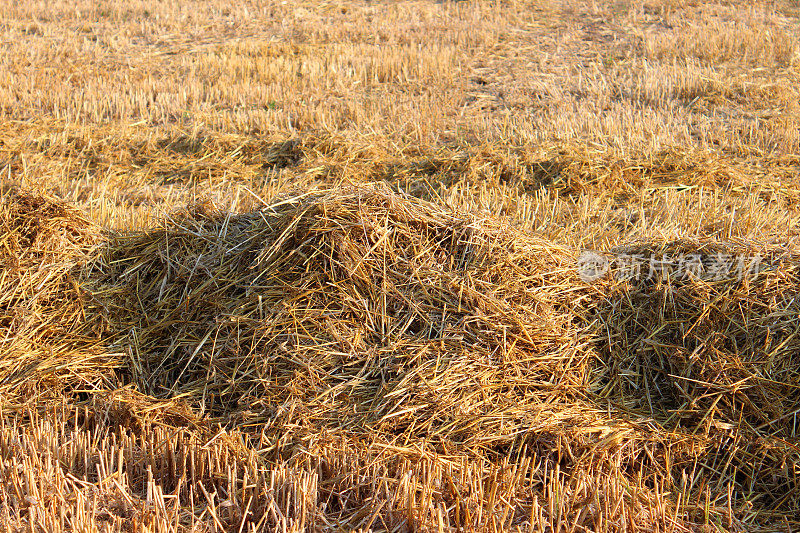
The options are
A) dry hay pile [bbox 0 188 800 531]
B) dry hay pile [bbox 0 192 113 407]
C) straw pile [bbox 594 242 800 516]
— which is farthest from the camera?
dry hay pile [bbox 0 192 113 407]

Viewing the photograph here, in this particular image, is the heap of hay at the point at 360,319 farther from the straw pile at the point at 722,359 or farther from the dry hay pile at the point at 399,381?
the straw pile at the point at 722,359

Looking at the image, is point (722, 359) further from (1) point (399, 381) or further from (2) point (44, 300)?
(2) point (44, 300)

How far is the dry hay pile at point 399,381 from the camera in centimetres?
280

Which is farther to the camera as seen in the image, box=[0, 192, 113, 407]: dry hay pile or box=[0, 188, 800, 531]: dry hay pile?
box=[0, 192, 113, 407]: dry hay pile

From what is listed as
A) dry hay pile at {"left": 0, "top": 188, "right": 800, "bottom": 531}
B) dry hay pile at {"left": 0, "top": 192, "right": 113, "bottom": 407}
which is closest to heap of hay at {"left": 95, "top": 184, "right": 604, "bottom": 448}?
dry hay pile at {"left": 0, "top": 188, "right": 800, "bottom": 531}

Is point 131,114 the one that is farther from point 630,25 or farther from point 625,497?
point 630,25

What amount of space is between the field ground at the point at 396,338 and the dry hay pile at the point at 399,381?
2cm

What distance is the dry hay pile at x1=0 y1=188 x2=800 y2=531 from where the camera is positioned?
280 centimetres

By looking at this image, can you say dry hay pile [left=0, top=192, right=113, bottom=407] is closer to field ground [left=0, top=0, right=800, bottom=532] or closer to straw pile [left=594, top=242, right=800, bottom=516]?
field ground [left=0, top=0, right=800, bottom=532]

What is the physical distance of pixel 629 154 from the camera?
21.5 ft

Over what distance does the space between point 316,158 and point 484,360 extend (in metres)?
3.63

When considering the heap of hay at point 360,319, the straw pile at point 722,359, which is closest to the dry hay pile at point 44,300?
the heap of hay at point 360,319

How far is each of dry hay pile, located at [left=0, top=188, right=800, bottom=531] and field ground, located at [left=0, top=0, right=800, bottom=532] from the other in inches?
0.6

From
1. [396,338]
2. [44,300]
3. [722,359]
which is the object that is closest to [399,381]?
[396,338]
